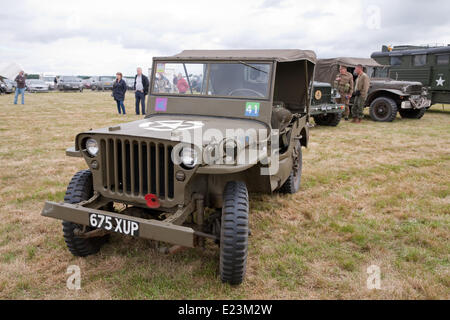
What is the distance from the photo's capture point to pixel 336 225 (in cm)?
383

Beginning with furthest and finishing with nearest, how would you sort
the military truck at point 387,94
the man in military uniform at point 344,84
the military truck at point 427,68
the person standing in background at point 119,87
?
the military truck at point 427,68 < the person standing in background at point 119,87 < the military truck at point 387,94 < the man in military uniform at point 344,84

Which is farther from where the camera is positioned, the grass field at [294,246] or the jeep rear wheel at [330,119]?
the jeep rear wheel at [330,119]

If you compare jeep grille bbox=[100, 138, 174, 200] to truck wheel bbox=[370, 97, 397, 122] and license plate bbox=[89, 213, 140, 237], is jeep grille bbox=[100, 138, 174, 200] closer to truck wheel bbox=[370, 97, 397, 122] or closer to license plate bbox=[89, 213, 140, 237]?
license plate bbox=[89, 213, 140, 237]

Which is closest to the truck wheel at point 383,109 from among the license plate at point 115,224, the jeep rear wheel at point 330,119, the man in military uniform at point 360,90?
the man in military uniform at point 360,90

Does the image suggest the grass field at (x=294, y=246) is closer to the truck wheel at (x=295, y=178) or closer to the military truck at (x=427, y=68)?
the truck wheel at (x=295, y=178)

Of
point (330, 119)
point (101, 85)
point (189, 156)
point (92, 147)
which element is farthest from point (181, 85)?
point (101, 85)

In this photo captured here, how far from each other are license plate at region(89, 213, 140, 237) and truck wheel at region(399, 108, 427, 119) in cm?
1194

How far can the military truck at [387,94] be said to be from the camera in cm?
1124

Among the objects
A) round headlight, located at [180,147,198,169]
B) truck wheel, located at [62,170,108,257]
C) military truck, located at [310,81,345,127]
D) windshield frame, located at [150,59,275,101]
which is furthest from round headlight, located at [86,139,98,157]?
military truck, located at [310,81,345,127]

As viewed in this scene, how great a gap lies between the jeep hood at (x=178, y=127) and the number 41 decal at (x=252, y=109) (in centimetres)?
7

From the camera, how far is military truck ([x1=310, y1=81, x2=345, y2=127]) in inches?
377

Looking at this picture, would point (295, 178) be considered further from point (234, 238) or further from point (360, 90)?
point (360, 90)

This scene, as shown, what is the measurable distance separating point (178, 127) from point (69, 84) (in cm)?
2852
